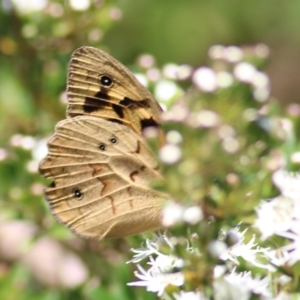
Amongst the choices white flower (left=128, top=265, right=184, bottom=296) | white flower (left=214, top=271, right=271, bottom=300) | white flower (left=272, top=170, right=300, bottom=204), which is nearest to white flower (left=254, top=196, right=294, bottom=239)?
white flower (left=272, top=170, right=300, bottom=204)

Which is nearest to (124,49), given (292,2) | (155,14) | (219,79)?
(155,14)

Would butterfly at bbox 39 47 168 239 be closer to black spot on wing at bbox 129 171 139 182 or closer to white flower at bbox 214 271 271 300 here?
black spot on wing at bbox 129 171 139 182

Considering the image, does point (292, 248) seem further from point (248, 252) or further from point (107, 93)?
point (107, 93)

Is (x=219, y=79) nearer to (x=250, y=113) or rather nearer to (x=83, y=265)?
(x=250, y=113)

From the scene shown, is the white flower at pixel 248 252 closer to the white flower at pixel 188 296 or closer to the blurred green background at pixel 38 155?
the white flower at pixel 188 296

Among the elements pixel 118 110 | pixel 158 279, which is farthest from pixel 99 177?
pixel 158 279

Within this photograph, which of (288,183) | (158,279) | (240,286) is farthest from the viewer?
(288,183)

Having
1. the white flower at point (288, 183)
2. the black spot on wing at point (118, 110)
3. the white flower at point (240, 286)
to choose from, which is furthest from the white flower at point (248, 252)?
the black spot on wing at point (118, 110)

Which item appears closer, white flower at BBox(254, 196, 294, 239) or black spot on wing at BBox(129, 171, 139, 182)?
white flower at BBox(254, 196, 294, 239)
